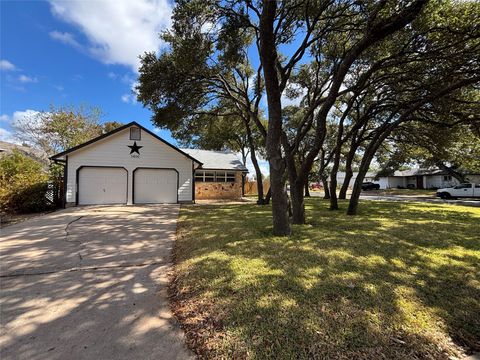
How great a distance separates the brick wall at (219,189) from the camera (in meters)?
20.4

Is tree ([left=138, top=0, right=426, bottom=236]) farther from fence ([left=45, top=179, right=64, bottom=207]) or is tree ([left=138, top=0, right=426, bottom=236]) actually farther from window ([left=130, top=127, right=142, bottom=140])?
fence ([left=45, top=179, right=64, bottom=207])

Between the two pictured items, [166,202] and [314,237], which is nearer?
[314,237]

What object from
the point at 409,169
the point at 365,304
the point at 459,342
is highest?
the point at 409,169

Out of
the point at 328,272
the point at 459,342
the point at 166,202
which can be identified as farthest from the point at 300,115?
the point at 459,342

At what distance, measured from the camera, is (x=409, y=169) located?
143 ft

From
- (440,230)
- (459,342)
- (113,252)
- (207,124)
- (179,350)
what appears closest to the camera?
(179,350)

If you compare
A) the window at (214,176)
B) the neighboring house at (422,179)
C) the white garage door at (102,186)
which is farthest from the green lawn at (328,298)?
the neighboring house at (422,179)

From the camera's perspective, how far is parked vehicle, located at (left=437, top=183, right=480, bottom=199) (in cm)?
2311

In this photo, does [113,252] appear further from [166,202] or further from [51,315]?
[166,202]

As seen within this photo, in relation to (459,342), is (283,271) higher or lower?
higher

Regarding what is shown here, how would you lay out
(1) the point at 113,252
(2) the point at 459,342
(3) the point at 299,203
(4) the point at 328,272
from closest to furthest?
(2) the point at 459,342, (4) the point at 328,272, (1) the point at 113,252, (3) the point at 299,203

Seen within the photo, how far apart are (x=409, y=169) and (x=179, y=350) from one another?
51.4m

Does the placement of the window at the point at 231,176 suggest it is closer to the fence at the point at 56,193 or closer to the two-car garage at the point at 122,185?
the two-car garage at the point at 122,185

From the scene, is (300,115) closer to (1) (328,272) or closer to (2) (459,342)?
(1) (328,272)
